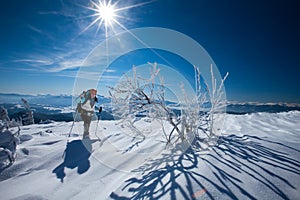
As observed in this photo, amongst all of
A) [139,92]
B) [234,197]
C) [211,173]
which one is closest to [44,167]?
[139,92]

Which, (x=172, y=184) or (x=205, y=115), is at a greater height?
(x=205, y=115)

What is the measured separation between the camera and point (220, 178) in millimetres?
2031

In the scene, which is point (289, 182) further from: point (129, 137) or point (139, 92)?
point (129, 137)

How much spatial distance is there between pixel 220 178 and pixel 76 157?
3.32 metres

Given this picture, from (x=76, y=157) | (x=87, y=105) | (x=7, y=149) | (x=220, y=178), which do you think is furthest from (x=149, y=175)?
(x=87, y=105)

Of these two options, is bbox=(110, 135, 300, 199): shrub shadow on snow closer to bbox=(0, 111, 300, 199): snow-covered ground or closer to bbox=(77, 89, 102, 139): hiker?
bbox=(0, 111, 300, 199): snow-covered ground

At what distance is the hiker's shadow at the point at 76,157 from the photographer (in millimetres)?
3132

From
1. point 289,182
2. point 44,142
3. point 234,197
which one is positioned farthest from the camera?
point 44,142

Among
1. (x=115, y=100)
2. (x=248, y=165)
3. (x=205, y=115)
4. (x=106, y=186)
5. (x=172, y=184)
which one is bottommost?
(x=106, y=186)

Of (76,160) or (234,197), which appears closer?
(234,197)

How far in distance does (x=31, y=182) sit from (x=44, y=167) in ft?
2.00

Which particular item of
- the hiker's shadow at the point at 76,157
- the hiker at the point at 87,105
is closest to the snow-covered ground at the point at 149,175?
the hiker's shadow at the point at 76,157

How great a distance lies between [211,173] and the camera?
2193 millimetres

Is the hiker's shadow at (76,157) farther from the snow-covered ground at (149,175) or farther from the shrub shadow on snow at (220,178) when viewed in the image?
the shrub shadow on snow at (220,178)
